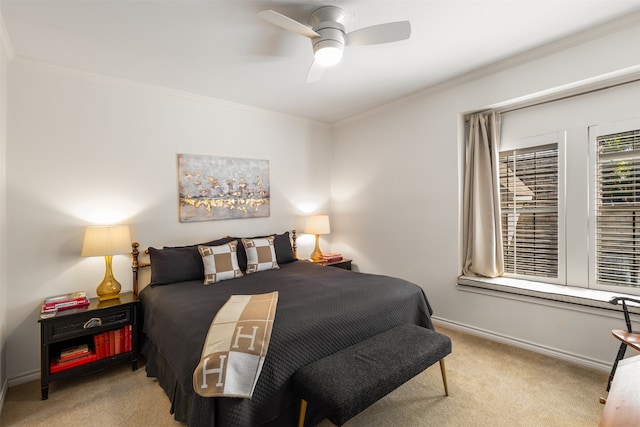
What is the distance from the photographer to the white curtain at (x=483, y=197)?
9.97ft

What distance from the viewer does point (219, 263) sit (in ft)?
9.52

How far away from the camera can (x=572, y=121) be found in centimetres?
264

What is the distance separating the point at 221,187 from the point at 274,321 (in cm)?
221

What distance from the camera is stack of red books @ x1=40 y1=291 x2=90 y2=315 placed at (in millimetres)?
2299

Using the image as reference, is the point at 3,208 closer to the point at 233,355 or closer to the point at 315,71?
the point at 233,355

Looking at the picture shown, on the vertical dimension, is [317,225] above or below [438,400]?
above

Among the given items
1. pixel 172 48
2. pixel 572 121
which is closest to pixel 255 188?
pixel 172 48

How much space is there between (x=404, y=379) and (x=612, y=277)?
217 centimetres

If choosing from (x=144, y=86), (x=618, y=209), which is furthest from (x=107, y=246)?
(x=618, y=209)

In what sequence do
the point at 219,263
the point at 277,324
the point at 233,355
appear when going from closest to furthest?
the point at 233,355
the point at 277,324
the point at 219,263

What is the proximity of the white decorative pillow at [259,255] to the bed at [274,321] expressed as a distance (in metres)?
0.04

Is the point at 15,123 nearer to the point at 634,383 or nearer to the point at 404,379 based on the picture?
the point at 404,379

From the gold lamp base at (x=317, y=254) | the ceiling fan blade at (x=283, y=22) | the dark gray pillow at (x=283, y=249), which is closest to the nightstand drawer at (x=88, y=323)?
the dark gray pillow at (x=283, y=249)

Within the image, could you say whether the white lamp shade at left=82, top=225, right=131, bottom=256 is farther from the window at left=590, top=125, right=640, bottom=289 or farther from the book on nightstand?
the window at left=590, top=125, right=640, bottom=289
